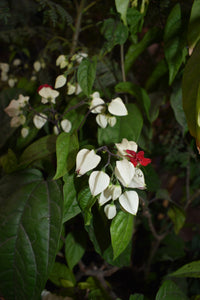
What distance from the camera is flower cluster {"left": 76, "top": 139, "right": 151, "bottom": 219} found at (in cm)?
44

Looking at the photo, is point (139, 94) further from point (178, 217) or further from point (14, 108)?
point (178, 217)

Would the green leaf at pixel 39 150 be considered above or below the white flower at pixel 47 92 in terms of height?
below

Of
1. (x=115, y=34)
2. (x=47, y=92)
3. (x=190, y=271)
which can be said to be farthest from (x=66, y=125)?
(x=190, y=271)

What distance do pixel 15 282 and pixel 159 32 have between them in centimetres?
82

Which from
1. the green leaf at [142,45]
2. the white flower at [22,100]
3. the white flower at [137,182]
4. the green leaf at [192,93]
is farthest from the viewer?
the green leaf at [142,45]

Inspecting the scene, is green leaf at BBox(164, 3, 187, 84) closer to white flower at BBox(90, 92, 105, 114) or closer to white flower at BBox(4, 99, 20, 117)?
white flower at BBox(90, 92, 105, 114)

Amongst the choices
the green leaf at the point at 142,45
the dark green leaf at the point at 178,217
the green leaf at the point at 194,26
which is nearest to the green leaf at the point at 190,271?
the dark green leaf at the point at 178,217

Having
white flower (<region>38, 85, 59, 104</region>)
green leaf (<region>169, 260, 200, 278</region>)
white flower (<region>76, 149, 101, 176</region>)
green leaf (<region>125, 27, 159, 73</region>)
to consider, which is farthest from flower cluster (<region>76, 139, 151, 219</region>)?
green leaf (<region>125, 27, 159, 73</region>)

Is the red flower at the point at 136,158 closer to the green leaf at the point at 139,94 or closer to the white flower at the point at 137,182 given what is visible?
the white flower at the point at 137,182

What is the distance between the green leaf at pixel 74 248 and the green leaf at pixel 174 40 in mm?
588

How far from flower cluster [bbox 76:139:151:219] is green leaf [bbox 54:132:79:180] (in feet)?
0.18

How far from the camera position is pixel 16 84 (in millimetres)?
1024

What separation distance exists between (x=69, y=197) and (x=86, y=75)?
30 cm

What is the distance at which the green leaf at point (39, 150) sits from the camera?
70 centimetres
